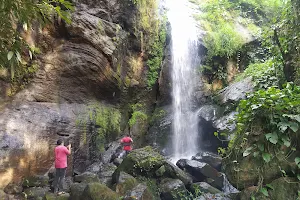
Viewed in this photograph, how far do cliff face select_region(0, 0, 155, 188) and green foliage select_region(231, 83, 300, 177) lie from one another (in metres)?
5.43

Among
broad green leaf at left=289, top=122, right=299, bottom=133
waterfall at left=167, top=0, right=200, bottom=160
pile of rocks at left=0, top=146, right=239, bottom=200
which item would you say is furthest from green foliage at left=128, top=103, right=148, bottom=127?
broad green leaf at left=289, top=122, right=299, bottom=133

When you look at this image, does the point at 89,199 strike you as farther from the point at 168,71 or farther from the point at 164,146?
the point at 168,71

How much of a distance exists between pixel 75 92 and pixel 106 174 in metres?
3.07

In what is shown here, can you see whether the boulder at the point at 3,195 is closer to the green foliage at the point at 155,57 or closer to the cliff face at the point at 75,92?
the cliff face at the point at 75,92

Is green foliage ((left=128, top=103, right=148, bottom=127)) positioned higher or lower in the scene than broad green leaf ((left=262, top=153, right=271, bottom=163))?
higher

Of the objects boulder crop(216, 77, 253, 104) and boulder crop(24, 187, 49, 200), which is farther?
boulder crop(216, 77, 253, 104)

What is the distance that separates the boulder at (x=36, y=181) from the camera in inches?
249

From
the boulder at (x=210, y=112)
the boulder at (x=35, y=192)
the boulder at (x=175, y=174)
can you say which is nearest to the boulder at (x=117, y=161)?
the boulder at (x=175, y=174)

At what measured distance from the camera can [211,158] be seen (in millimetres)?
8430

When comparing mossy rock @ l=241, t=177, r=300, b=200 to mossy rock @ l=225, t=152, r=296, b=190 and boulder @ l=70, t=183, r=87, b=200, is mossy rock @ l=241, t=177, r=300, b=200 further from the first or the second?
boulder @ l=70, t=183, r=87, b=200

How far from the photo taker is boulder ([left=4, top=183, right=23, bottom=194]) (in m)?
5.91

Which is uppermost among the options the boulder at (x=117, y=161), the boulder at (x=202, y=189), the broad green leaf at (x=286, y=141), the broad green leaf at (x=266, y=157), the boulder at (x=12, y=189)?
the broad green leaf at (x=286, y=141)

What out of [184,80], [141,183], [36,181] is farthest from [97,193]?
[184,80]

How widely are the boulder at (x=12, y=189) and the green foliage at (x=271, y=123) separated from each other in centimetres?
528
